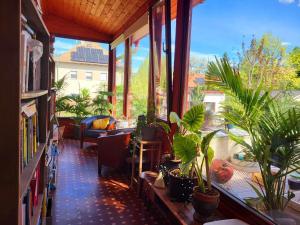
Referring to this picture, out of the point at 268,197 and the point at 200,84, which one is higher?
the point at 200,84

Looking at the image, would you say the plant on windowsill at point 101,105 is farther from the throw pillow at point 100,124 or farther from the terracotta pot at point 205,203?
the terracotta pot at point 205,203

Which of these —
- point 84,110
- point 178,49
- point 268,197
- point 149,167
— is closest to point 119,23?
point 84,110

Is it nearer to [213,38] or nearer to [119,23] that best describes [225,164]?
[213,38]

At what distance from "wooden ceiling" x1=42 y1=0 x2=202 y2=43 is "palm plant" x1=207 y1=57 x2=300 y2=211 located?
1.82m

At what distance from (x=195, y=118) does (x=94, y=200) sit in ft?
5.84

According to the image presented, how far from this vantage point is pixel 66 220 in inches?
100

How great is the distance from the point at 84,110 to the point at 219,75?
4.71 m

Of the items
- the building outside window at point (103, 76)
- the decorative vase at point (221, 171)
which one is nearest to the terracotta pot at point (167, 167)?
the decorative vase at point (221, 171)

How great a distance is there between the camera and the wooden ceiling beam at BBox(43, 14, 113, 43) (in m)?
5.88

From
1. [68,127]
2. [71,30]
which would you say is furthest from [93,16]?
[68,127]

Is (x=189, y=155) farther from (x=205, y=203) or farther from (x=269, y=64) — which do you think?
(x=269, y=64)

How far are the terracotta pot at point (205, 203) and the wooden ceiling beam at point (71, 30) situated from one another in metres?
5.51

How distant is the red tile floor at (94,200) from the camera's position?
8.57 ft

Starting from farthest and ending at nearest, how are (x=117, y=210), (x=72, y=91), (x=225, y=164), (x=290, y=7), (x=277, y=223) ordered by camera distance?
(x=72, y=91) < (x=117, y=210) < (x=225, y=164) < (x=290, y=7) < (x=277, y=223)
